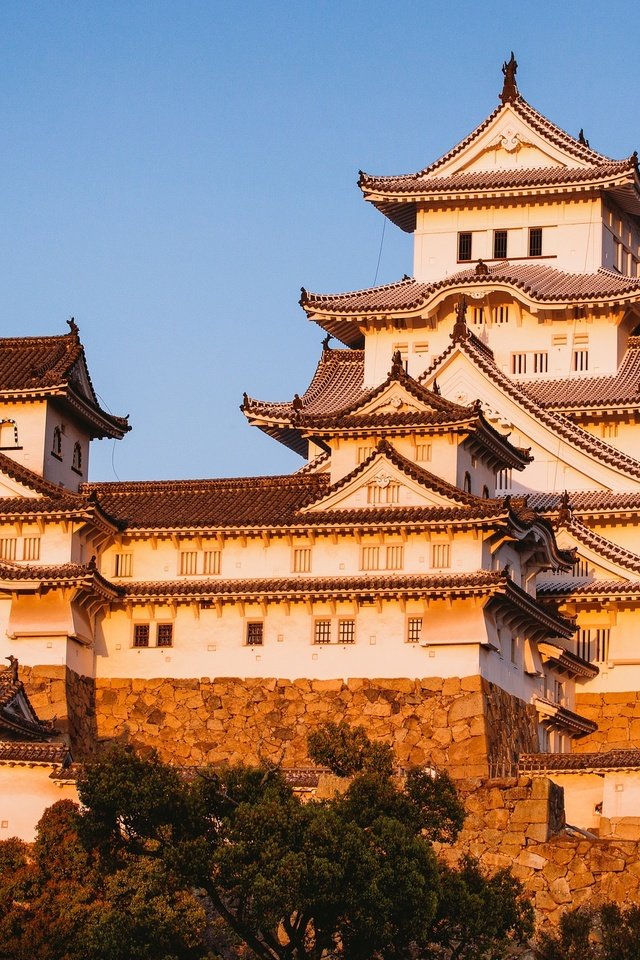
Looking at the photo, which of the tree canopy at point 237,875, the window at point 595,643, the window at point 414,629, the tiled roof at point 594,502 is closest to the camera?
the tree canopy at point 237,875

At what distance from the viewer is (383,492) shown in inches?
2247

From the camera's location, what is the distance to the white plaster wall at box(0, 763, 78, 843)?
45.3 m

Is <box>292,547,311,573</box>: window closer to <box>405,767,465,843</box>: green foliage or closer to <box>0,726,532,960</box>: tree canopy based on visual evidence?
<box>405,767,465,843</box>: green foliage

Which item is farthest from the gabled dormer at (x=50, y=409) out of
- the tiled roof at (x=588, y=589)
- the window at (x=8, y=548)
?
the tiled roof at (x=588, y=589)

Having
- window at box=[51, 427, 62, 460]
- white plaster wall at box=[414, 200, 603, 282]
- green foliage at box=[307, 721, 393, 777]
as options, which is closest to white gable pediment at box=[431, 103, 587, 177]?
white plaster wall at box=[414, 200, 603, 282]

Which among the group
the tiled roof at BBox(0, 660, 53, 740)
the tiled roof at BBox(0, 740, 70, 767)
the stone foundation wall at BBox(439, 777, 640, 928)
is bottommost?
the stone foundation wall at BBox(439, 777, 640, 928)

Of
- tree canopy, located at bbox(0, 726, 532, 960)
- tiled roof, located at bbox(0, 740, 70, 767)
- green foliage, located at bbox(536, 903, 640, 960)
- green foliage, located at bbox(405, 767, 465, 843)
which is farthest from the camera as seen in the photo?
tiled roof, located at bbox(0, 740, 70, 767)

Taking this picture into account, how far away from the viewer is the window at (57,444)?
60406mm

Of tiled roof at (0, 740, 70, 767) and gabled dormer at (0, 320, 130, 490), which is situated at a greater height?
gabled dormer at (0, 320, 130, 490)

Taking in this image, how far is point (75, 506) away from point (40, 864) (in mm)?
16960

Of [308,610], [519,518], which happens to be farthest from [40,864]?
[519,518]

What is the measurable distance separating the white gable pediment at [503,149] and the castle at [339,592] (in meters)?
12.3

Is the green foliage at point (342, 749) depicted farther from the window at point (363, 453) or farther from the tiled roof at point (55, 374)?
the tiled roof at point (55, 374)

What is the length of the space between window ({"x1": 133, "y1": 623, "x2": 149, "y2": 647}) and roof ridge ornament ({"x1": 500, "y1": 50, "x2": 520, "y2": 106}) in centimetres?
2887
